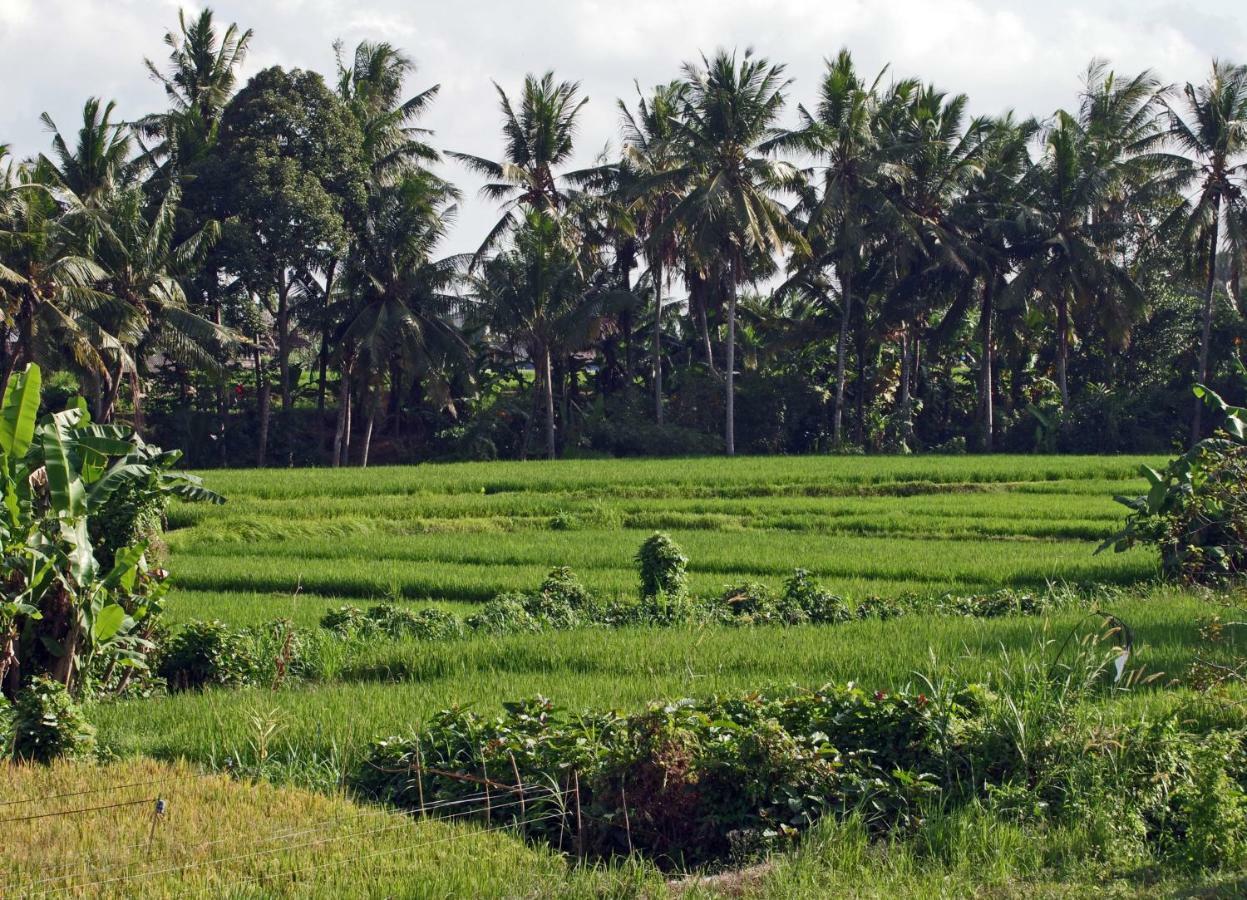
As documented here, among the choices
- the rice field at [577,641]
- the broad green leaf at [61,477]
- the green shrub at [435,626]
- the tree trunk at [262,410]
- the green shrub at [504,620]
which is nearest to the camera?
the rice field at [577,641]

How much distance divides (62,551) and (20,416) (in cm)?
85

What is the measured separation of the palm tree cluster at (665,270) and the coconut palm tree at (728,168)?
0.29 feet

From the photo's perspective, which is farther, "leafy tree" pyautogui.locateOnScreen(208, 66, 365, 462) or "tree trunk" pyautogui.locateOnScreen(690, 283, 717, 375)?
"tree trunk" pyautogui.locateOnScreen(690, 283, 717, 375)

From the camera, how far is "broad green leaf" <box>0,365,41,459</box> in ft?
24.3

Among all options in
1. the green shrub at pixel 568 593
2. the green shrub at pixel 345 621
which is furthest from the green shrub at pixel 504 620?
the green shrub at pixel 345 621

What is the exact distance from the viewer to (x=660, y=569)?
11.8 meters

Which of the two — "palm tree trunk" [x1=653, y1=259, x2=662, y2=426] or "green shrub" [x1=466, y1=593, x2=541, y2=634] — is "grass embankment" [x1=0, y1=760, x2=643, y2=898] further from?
"palm tree trunk" [x1=653, y1=259, x2=662, y2=426]

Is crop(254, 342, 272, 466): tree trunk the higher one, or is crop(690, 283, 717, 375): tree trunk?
crop(690, 283, 717, 375): tree trunk

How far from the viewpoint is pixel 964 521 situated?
19.1m

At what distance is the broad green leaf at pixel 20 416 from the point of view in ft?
24.3

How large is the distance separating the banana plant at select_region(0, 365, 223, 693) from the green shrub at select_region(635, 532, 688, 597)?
4.85 meters

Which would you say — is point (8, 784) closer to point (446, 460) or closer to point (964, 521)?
point (964, 521)

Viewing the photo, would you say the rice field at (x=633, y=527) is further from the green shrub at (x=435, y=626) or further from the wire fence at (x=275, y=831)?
the wire fence at (x=275, y=831)

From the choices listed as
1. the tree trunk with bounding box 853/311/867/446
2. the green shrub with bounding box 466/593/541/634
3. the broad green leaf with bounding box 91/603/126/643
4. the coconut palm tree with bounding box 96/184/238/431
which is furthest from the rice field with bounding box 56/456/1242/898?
the tree trunk with bounding box 853/311/867/446
